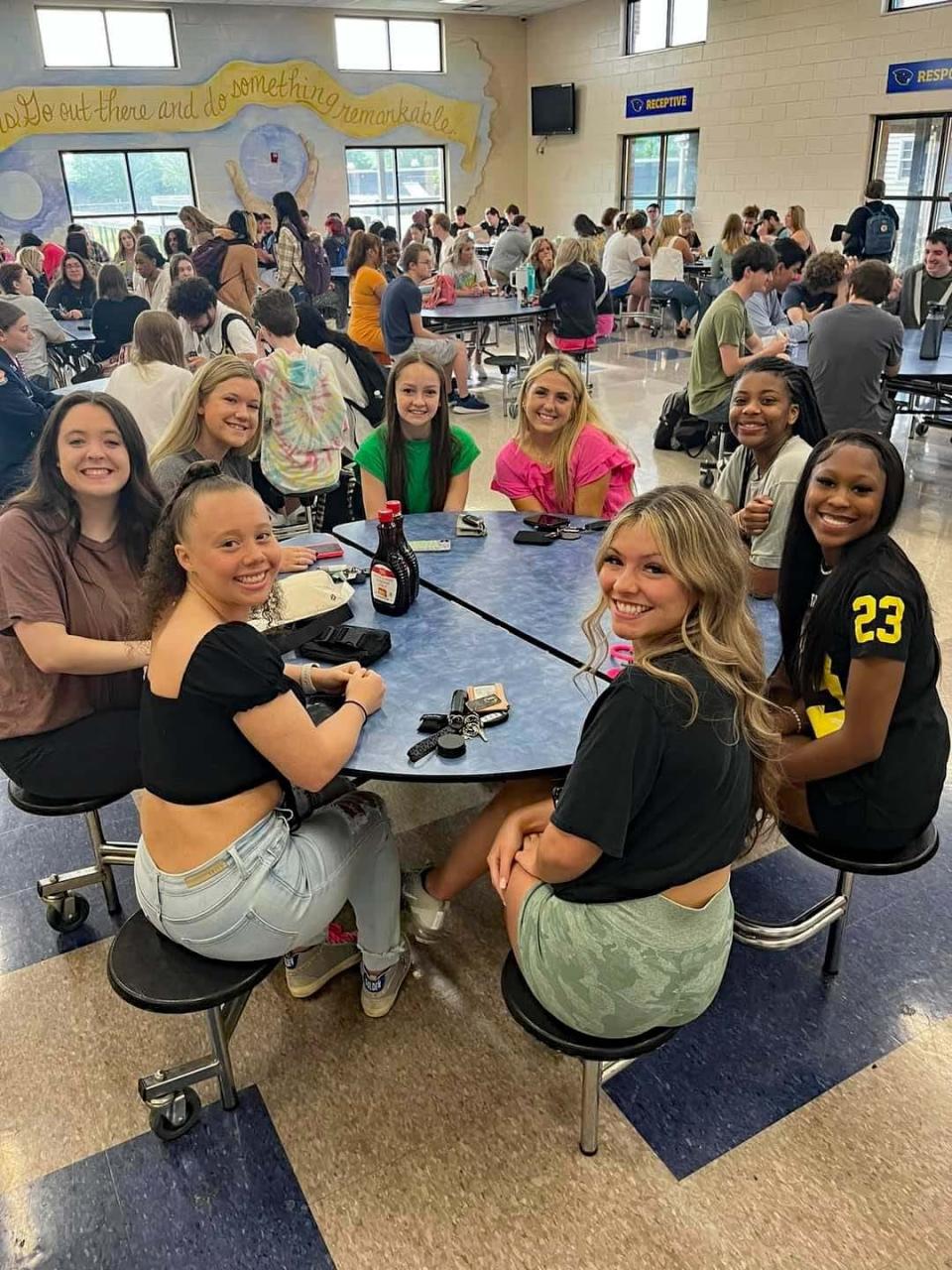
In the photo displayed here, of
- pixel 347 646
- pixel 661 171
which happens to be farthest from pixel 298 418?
pixel 661 171

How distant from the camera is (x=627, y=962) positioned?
4.72 feet

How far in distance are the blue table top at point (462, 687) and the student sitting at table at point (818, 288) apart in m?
4.59

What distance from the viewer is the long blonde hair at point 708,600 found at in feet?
4.54

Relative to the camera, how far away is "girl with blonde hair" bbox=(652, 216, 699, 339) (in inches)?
394

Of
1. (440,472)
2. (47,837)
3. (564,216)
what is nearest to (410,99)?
(564,216)

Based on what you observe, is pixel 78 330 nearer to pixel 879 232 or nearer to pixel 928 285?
pixel 928 285

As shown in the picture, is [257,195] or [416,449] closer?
[416,449]

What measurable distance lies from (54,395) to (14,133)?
378 inches

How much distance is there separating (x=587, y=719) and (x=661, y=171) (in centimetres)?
1406

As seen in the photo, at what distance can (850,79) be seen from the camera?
10.3 metres

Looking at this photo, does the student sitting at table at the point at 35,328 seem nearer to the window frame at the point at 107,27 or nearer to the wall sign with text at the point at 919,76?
the window frame at the point at 107,27

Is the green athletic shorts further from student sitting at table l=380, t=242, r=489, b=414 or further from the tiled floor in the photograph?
student sitting at table l=380, t=242, r=489, b=414

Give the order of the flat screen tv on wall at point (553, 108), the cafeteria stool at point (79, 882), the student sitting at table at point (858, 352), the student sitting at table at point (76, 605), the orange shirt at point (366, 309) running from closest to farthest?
1. the student sitting at table at point (76, 605)
2. the cafeteria stool at point (79, 882)
3. the student sitting at table at point (858, 352)
4. the orange shirt at point (366, 309)
5. the flat screen tv on wall at point (553, 108)

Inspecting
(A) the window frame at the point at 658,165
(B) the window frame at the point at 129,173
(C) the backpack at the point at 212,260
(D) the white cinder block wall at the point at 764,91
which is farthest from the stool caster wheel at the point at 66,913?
(A) the window frame at the point at 658,165
